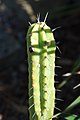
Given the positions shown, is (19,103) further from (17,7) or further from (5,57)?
(17,7)

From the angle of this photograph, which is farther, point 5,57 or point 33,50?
point 5,57

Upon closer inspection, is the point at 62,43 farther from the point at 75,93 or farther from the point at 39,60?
the point at 39,60

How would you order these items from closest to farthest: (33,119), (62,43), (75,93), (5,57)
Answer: (33,119), (75,93), (5,57), (62,43)

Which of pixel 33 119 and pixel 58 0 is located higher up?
pixel 58 0

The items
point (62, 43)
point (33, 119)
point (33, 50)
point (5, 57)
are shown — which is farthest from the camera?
point (62, 43)

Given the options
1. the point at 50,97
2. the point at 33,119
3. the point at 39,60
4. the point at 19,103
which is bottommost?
the point at 19,103

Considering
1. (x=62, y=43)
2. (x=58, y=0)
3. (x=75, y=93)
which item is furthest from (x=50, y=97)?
(x=58, y=0)

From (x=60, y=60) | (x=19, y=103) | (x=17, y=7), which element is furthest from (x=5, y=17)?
(x=19, y=103)
